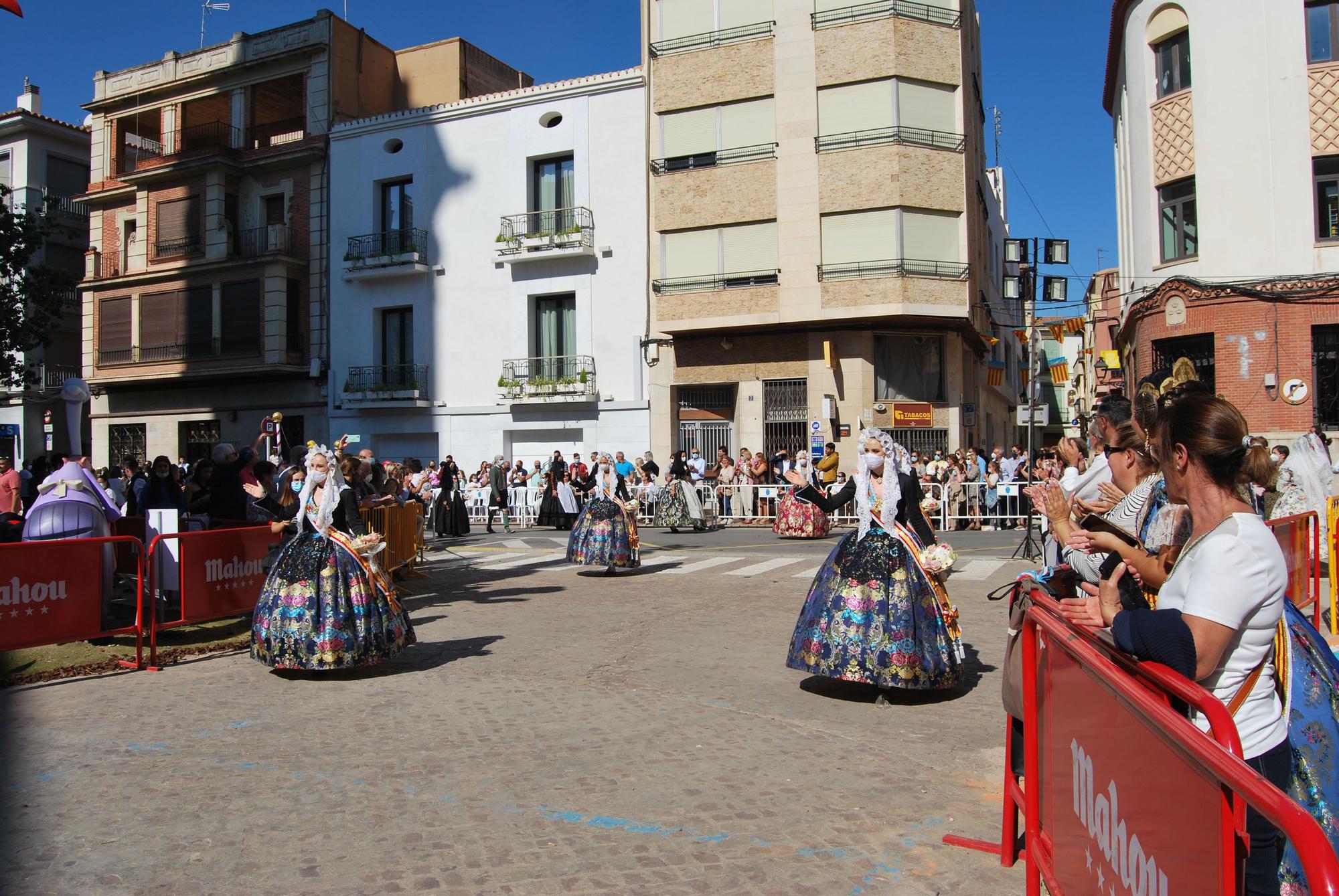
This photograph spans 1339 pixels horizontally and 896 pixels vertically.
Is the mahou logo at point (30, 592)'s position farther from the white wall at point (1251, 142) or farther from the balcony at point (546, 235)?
the balcony at point (546, 235)

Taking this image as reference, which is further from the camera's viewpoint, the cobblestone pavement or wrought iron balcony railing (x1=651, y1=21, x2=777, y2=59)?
wrought iron balcony railing (x1=651, y1=21, x2=777, y2=59)

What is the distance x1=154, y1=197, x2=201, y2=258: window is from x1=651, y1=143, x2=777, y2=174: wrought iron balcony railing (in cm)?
1645

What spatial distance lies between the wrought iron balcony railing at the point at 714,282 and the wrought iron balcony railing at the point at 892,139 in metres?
3.58

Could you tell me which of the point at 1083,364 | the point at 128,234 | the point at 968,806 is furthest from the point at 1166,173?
the point at 1083,364

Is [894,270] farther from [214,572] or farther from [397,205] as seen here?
[214,572]

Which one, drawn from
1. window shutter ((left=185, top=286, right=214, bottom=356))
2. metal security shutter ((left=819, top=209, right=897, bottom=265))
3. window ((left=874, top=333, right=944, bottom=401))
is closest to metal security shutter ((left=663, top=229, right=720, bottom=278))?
metal security shutter ((left=819, top=209, right=897, bottom=265))

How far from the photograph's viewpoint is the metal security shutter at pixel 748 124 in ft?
88.5

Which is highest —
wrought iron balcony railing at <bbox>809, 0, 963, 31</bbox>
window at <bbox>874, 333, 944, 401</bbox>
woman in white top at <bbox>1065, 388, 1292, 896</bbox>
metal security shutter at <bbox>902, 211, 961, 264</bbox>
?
wrought iron balcony railing at <bbox>809, 0, 963, 31</bbox>

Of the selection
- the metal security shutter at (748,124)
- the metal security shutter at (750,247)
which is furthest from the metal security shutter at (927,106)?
the metal security shutter at (750,247)

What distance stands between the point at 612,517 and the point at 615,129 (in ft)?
59.8

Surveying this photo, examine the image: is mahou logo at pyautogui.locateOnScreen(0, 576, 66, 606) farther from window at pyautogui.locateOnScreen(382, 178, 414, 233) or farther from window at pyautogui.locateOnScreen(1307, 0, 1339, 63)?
window at pyautogui.locateOnScreen(382, 178, 414, 233)

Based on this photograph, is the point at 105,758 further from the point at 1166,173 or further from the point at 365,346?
the point at 365,346

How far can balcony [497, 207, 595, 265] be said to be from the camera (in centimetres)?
2903

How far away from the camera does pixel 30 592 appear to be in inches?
311
